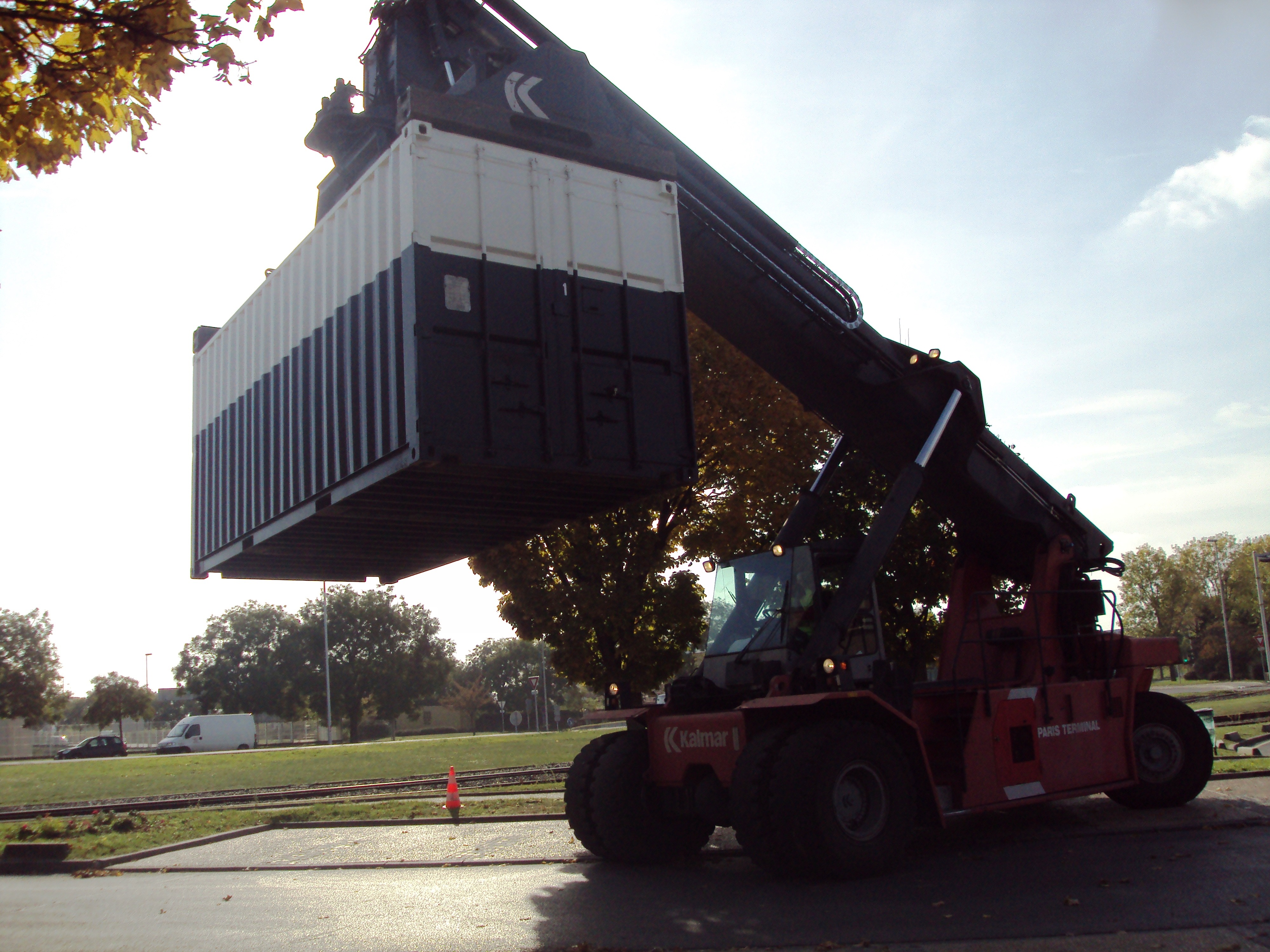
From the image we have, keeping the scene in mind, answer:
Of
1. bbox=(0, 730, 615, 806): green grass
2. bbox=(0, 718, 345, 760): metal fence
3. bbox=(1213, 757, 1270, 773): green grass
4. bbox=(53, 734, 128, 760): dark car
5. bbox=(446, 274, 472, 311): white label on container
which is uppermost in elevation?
bbox=(446, 274, 472, 311): white label on container

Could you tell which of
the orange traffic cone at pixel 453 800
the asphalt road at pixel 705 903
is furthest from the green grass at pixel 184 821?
the asphalt road at pixel 705 903

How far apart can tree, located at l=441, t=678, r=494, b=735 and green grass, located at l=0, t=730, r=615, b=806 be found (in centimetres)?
5381

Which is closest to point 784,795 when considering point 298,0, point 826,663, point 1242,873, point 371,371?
point 826,663

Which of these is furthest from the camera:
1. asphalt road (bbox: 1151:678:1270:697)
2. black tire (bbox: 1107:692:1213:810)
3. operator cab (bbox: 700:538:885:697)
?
asphalt road (bbox: 1151:678:1270:697)

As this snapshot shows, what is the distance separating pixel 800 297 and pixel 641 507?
7.12m

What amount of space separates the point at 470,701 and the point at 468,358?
90861mm

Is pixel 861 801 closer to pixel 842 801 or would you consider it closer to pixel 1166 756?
pixel 842 801

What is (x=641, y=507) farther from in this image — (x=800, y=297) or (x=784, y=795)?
(x=784, y=795)

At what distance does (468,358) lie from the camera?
7.88 meters

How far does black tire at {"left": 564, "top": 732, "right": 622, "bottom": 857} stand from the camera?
9492 mm

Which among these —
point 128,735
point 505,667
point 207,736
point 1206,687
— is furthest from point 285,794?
point 505,667

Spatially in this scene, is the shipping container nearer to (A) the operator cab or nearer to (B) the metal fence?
(A) the operator cab

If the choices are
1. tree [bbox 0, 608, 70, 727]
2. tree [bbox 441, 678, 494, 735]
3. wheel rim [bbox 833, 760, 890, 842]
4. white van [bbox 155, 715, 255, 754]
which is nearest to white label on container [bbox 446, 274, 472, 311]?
wheel rim [bbox 833, 760, 890, 842]

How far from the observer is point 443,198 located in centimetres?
812
